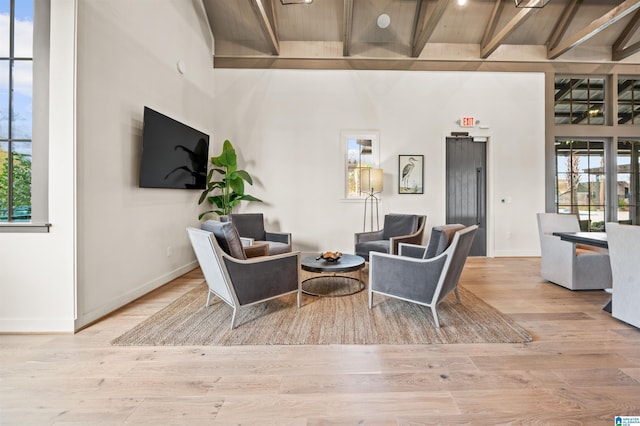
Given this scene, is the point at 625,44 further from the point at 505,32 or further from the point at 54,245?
the point at 54,245

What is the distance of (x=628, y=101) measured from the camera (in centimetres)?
529

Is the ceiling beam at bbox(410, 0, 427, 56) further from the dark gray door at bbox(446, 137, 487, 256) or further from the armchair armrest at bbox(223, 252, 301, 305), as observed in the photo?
the armchair armrest at bbox(223, 252, 301, 305)

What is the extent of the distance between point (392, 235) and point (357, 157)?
1727 mm

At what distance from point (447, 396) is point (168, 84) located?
4510 mm

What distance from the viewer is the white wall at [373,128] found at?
17.0 feet

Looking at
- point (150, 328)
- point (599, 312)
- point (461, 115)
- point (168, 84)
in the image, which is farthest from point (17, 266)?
point (461, 115)

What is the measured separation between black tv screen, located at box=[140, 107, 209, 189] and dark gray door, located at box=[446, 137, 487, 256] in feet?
14.7

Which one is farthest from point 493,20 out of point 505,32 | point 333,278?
point 333,278

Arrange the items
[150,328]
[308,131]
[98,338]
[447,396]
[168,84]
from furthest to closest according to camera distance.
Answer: [308,131] < [168,84] < [150,328] < [98,338] < [447,396]

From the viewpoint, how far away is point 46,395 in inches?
63.5

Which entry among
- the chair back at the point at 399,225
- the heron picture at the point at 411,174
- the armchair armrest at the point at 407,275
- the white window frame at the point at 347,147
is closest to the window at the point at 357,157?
the white window frame at the point at 347,147

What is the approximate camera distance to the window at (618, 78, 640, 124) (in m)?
5.26

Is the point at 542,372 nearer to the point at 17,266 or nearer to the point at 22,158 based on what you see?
the point at 17,266

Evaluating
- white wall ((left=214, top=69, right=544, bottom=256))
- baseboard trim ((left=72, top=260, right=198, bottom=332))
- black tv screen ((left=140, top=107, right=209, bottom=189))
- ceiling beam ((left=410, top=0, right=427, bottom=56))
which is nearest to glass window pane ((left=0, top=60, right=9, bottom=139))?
black tv screen ((left=140, top=107, right=209, bottom=189))
